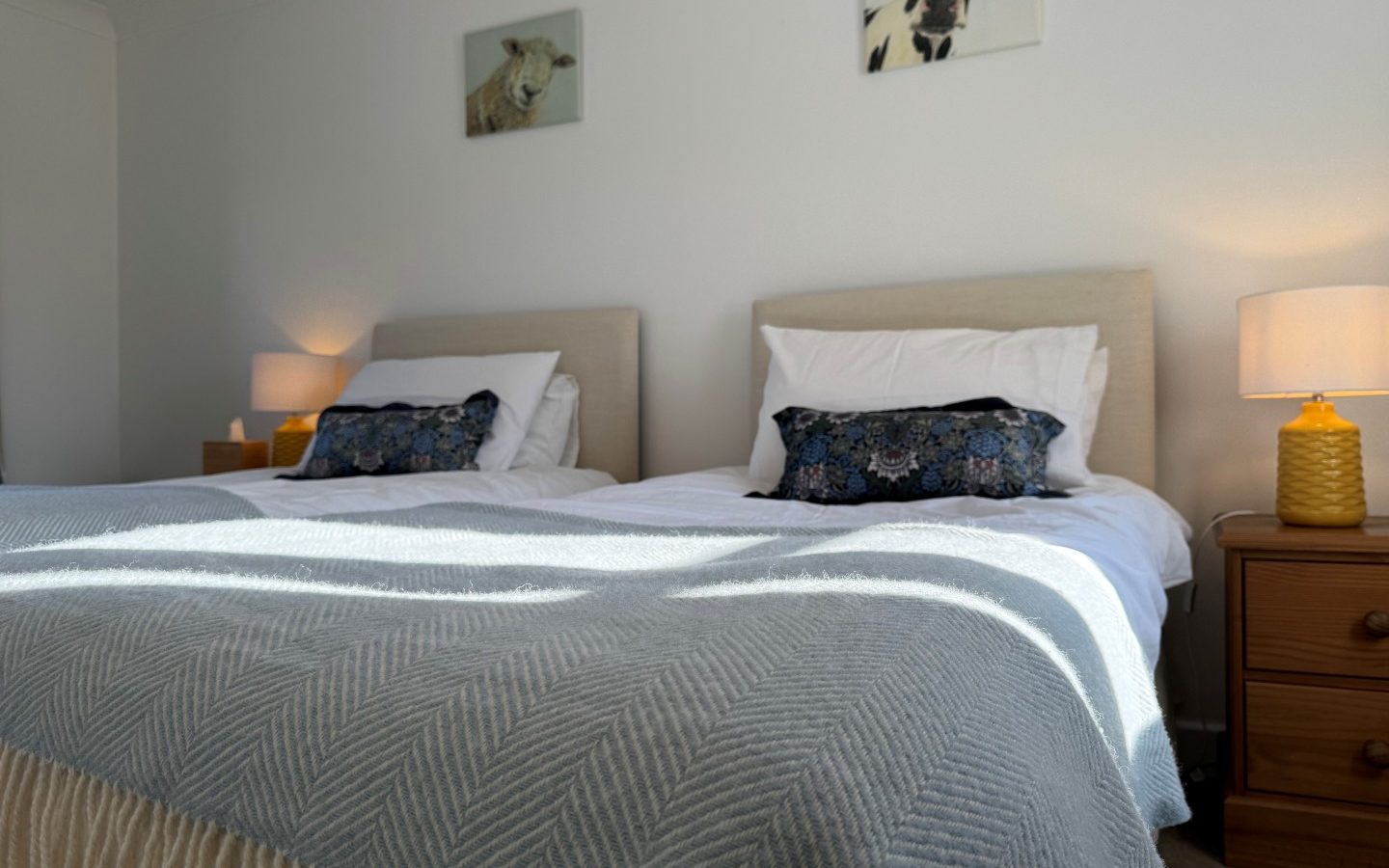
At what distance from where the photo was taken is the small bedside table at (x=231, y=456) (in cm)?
353

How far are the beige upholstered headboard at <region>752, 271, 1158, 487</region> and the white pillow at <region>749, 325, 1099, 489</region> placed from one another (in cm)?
8

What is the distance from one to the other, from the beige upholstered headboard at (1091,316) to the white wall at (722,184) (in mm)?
117

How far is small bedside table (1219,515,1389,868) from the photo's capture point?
1.84m

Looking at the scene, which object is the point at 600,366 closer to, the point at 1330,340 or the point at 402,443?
the point at 402,443

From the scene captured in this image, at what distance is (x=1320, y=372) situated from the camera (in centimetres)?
201

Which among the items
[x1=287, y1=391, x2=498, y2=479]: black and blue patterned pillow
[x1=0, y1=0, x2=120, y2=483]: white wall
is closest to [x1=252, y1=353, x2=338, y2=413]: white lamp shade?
[x1=287, y1=391, x2=498, y2=479]: black and blue patterned pillow

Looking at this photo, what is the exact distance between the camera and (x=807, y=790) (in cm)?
62

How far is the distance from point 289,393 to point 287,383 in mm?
33

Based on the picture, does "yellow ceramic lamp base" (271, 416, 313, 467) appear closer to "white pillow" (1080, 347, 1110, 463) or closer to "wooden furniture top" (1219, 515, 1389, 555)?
"white pillow" (1080, 347, 1110, 463)

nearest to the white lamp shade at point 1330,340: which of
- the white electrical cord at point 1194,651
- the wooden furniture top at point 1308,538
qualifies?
the wooden furniture top at point 1308,538

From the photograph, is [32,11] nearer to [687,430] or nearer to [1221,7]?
[687,430]

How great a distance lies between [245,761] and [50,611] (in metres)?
0.38

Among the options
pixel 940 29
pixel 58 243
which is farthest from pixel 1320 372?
pixel 58 243

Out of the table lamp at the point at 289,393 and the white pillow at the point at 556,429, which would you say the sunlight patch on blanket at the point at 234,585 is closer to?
the white pillow at the point at 556,429
